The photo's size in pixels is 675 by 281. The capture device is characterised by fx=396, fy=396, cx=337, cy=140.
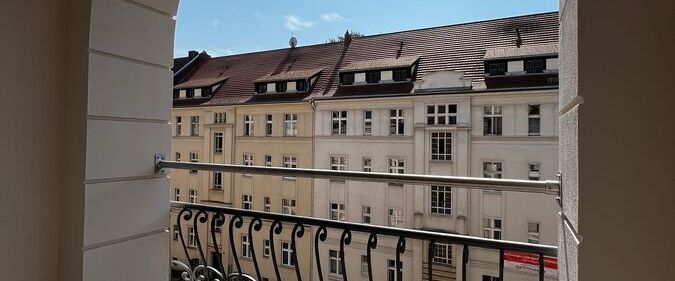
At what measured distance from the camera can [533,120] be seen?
10914 mm

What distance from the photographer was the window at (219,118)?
1564cm

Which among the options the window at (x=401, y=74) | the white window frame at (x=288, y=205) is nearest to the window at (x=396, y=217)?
the white window frame at (x=288, y=205)

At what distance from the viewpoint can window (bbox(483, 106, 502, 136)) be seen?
11378 millimetres

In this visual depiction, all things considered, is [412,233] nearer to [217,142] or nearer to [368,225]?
[368,225]

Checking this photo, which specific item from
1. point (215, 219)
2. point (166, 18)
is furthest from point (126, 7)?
point (215, 219)

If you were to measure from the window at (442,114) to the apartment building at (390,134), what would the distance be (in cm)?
3

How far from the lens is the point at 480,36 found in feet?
42.2

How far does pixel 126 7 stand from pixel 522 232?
11.6 metres

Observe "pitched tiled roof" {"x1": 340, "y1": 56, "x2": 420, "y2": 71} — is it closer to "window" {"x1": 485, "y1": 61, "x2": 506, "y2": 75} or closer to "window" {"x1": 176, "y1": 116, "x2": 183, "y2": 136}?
"window" {"x1": 485, "y1": 61, "x2": 506, "y2": 75}

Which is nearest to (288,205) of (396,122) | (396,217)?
(396,217)

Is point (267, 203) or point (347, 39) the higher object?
point (347, 39)

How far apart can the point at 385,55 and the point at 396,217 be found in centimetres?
572

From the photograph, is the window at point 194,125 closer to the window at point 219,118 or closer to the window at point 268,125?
the window at point 219,118

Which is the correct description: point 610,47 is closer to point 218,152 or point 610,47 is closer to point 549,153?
point 549,153
